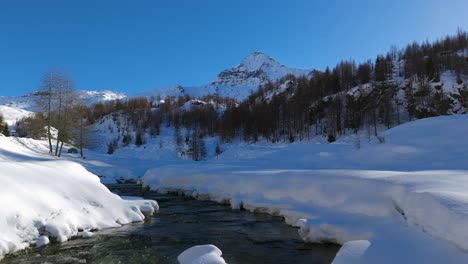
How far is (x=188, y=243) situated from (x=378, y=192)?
740 cm

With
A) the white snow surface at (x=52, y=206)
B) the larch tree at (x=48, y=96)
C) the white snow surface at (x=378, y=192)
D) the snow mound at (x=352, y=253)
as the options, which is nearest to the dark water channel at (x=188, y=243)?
the white snow surface at (x=52, y=206)

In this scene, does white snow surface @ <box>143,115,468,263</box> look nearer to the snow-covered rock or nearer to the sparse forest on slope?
the snow-covered rock

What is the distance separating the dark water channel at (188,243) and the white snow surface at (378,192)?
3.35ft

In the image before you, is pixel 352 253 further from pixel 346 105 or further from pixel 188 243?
pixel 346 105

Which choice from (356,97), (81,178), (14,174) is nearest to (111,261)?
(14,174)

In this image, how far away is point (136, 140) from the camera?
99.9 metres

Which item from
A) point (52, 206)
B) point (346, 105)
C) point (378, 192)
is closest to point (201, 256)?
point (52, 206)

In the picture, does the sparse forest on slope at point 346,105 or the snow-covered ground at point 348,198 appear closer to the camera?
the snow-covered ground at point 348,198

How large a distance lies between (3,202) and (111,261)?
418cm

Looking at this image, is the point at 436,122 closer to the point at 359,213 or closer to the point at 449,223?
the point at 359,213

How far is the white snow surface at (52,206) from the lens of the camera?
10.2 m

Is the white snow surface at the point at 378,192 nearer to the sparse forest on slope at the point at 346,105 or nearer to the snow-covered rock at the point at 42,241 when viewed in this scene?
the snow-covered rock at the point at 42,241

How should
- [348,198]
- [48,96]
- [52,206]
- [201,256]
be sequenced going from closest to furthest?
[201,256], [52,206], [348,198], [48,96]

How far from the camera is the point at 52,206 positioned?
12.1m
